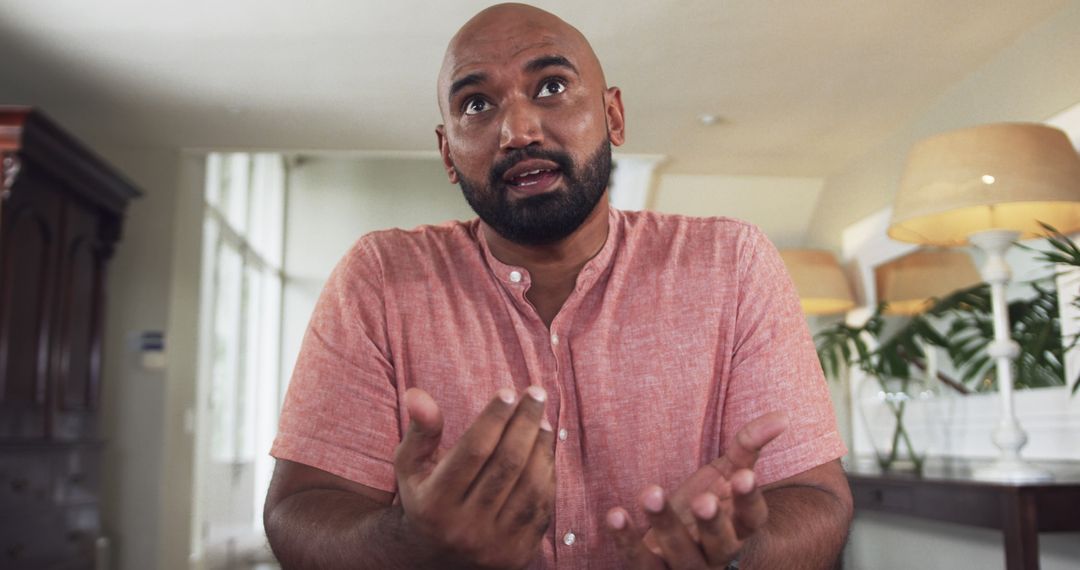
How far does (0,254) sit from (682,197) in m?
3.60

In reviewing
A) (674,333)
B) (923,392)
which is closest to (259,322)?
(923,392)

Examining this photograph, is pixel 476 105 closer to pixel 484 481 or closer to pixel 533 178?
pixel 533 178

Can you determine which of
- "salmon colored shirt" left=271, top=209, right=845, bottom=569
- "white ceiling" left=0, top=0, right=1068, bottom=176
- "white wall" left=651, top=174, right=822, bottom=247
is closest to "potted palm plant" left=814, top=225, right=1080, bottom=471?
"white ceiling" left=0, top=0, right=1068, bottom=176


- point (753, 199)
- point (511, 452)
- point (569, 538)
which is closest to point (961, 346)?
point (753, 199)

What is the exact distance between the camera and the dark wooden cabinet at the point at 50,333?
10.9 ft

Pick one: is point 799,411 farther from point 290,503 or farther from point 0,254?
point 0,254

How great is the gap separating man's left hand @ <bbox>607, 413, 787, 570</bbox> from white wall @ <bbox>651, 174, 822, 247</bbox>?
4.80 metres

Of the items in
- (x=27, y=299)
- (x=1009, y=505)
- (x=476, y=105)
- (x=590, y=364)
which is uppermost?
(x=476, y=105)

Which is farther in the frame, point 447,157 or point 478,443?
point 447,157

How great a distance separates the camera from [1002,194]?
250 cm

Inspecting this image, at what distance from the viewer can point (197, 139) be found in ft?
15.6

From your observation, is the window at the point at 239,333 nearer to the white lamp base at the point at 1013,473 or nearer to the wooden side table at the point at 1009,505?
the wooden side table at the point at 1009,505

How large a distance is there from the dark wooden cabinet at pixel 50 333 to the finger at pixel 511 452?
3.19m

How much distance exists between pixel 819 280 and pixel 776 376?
3.49 meters
